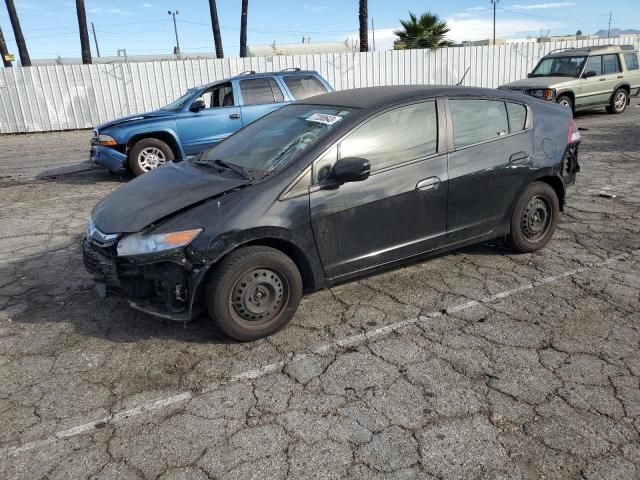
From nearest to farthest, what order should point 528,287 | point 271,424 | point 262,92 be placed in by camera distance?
point 271,424 < point 528,287 < point 262,92

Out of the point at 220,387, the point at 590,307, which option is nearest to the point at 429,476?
the point at 220,387

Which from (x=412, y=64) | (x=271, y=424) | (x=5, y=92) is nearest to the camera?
(x=271, y=424)

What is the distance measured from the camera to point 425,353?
11.0 ft

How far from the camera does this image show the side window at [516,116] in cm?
452

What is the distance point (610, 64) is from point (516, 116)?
1243 cm

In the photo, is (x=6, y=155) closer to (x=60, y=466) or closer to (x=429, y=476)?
(x=60, y=466)

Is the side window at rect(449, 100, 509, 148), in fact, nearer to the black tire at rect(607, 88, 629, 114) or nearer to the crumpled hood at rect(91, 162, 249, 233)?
the crumpled hood at rect(91, 162, 249, 233)

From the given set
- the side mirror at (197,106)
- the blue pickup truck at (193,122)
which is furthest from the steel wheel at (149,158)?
the side mirror at (197,106)

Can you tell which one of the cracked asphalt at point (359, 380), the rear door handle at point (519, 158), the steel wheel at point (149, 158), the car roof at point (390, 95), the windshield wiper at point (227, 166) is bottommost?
the cracked asphalt at point (359, 380)

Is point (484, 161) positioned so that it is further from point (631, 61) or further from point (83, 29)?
point (83, 29)

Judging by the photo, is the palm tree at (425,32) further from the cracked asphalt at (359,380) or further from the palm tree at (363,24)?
the cracked asphalt at (359,380)

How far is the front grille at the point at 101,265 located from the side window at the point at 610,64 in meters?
15.1

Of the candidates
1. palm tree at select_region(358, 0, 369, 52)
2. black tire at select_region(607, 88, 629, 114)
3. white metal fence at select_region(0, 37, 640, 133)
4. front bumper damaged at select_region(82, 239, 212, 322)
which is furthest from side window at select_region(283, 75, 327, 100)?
palm tree at select_region(358, 0, 369, 52)

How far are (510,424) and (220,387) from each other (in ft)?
5.44
